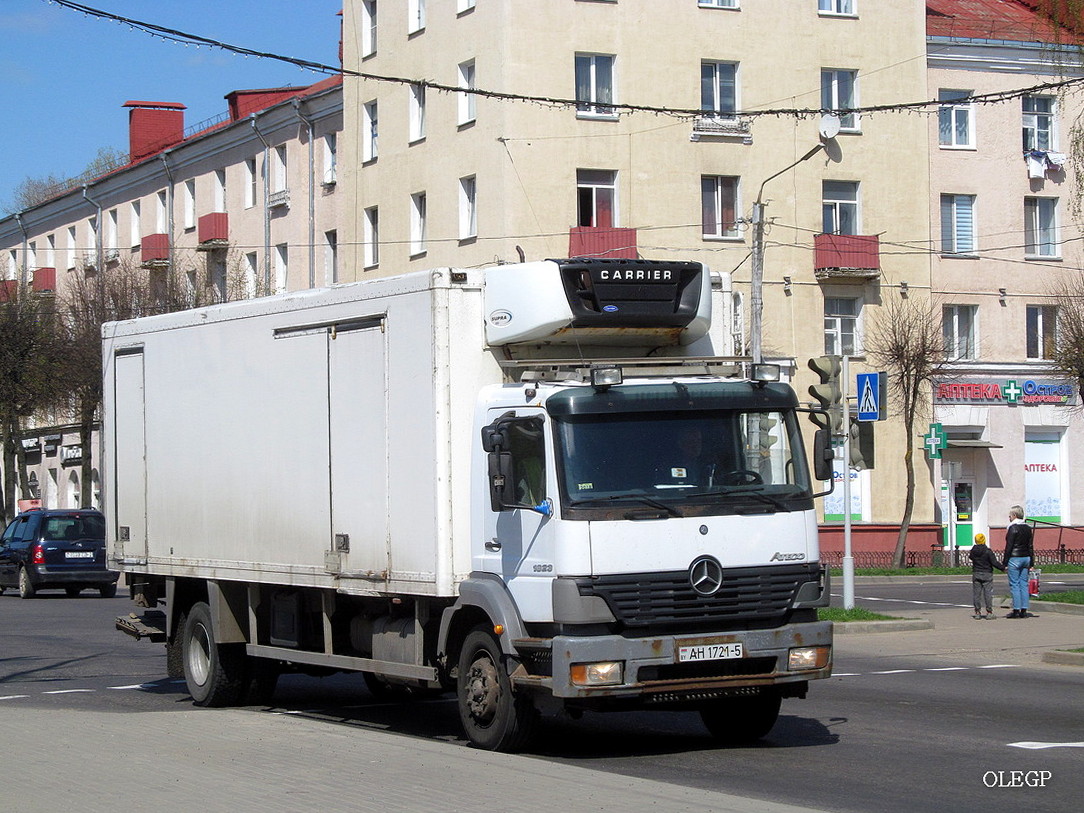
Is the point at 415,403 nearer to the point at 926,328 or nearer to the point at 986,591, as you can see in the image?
the point at 986,591

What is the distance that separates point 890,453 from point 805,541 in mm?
34201

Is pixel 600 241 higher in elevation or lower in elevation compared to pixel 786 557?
higher

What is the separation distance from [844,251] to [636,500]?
33888 millimetres

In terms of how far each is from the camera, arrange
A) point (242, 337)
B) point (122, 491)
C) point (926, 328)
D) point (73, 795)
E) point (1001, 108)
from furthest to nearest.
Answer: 1. point (1001, 108)
2. point (926, 328)
3. point (122, 491)
4. point (242, 337)
5. point (73, 795)

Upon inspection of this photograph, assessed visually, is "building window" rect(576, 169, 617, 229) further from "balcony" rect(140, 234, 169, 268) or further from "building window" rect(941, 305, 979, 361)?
"balcony" rect(140, 234, 169, 268)

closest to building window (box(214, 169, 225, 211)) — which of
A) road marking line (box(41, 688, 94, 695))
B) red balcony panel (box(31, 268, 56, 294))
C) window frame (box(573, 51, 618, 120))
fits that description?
red balcony panel (box(31, 268, 56, 294))

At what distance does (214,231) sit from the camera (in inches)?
2051

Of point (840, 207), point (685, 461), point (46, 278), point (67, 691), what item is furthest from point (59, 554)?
point (46, 278)

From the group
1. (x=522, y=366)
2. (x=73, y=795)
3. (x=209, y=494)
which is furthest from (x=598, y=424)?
(x=209, y=494)

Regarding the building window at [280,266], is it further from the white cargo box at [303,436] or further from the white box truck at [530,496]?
the white box truck at [530,496]

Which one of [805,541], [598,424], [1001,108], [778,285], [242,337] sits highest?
[1001,108]

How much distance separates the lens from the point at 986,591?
24.1 metres

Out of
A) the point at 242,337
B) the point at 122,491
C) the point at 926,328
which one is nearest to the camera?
the point at 242,337

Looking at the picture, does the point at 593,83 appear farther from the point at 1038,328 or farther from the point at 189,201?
the point at 189,201
